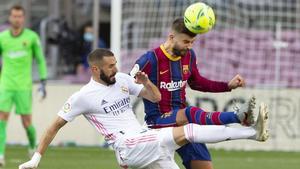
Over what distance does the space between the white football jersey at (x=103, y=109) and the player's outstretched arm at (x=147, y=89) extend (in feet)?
0.82

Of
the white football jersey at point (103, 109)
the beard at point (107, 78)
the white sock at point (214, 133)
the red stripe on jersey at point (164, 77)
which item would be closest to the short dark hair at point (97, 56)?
the beard at point (107, 78)

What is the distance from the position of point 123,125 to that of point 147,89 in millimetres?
440

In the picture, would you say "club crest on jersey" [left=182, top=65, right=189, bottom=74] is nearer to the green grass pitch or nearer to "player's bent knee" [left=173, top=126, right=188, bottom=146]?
"player's bent knee" [left=173, top=126, right=188, bottom=146]

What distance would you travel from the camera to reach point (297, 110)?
784 inches

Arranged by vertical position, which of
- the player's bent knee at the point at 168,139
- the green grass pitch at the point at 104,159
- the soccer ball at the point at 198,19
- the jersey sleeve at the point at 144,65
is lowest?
the green grass pitch at the point at 104,159

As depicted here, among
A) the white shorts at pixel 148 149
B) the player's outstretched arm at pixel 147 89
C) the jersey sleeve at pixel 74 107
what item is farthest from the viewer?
the jersey sleeve at pixel 74 107

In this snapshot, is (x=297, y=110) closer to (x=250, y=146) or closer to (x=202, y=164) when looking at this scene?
(x=250, y=146)

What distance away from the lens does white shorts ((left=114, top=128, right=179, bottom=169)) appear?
9.45 meters

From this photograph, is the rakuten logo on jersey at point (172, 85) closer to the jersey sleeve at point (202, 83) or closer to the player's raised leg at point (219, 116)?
the jersey sleeve at point (202, 83)

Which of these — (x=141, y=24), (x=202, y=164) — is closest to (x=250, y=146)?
(x=141, y=24)

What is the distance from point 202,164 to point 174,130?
3.80ft

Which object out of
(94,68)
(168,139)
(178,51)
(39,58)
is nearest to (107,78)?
(94,68)

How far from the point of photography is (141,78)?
9.59 meters

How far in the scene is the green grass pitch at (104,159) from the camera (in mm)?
15016
